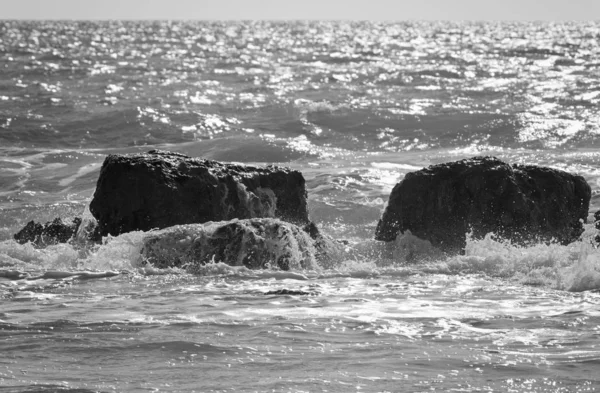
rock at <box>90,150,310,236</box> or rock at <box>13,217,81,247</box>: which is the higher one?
rock at <box>90,150,310,236</box>

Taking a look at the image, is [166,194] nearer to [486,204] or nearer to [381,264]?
[381,264]

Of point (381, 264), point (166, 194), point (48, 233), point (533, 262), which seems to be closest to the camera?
point (533, 262)

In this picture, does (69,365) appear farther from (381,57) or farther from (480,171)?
(381,57)

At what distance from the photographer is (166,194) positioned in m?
9.35

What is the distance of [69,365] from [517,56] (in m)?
44.3

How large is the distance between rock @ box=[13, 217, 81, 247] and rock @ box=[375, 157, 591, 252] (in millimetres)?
3177

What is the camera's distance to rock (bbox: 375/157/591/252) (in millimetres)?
9484

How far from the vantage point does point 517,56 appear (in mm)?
47688

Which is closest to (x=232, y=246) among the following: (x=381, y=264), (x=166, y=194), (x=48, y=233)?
(x=166, y=194)

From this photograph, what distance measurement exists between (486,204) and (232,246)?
2496 mm

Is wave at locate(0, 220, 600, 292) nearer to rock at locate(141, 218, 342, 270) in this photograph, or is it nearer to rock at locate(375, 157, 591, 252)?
rock at locate(141, 218, 342, 270)

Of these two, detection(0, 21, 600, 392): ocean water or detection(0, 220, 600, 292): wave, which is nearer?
detection(0, 21, 600, 392): ocean water

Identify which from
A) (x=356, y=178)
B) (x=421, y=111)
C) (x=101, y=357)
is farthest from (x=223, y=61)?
(x=101, y=357)

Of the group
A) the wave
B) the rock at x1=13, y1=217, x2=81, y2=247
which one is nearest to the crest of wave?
the wave
